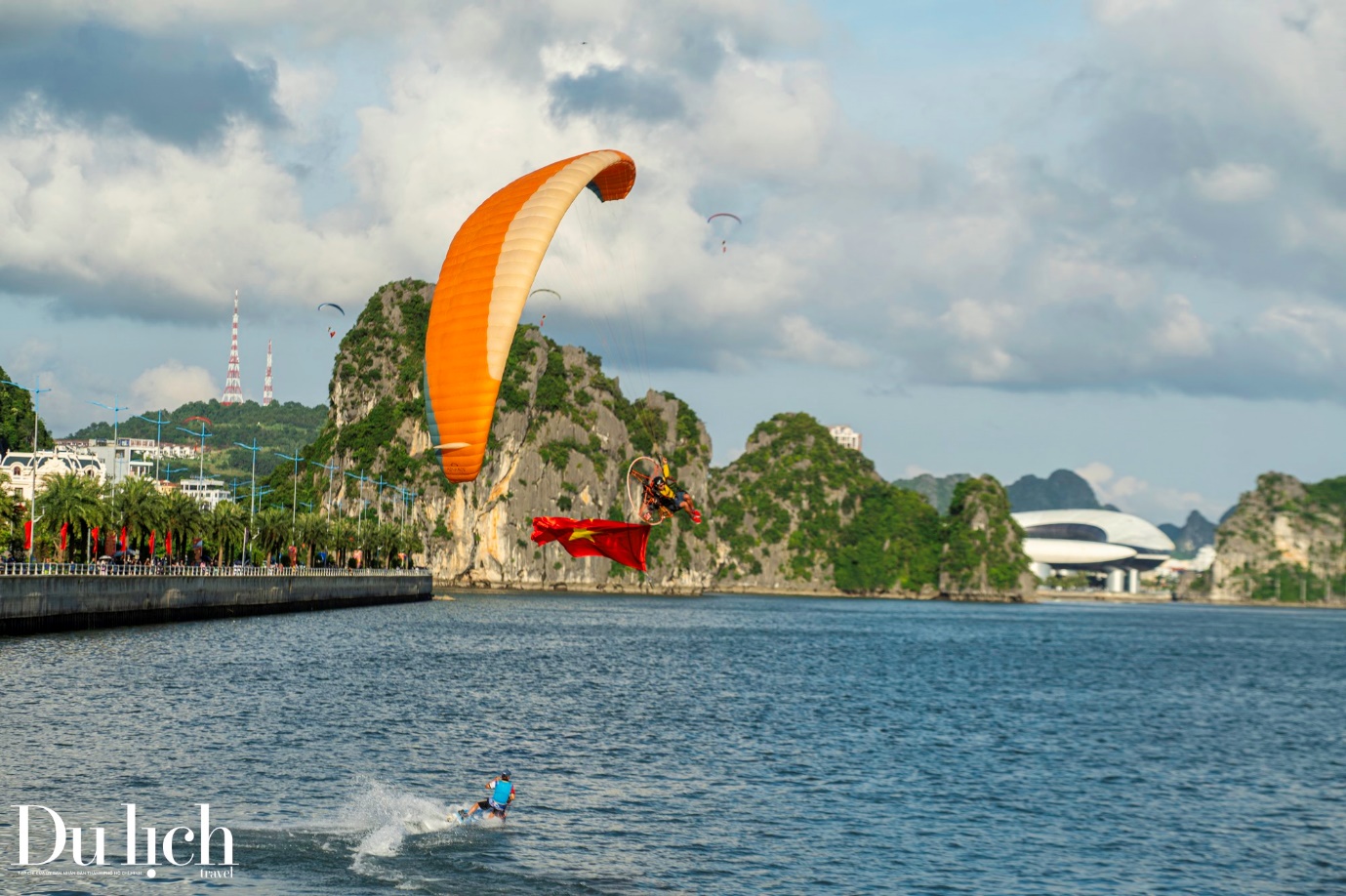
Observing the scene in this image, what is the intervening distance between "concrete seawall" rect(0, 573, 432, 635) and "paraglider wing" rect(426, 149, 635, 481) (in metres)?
32.4

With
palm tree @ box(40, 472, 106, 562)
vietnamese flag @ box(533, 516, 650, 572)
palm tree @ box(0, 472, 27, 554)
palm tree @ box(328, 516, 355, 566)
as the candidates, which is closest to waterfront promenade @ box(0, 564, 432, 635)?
palm tree @ box(0, 472, 27, 554)

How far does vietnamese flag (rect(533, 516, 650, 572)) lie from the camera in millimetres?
25781

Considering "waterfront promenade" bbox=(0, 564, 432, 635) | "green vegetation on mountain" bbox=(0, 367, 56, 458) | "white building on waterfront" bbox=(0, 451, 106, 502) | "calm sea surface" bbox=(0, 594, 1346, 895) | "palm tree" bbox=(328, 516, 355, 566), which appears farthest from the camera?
"green vegetation on mountain" bbox=(0, 367, 56, 458)

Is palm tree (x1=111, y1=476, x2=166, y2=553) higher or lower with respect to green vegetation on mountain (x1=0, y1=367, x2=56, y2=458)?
lower

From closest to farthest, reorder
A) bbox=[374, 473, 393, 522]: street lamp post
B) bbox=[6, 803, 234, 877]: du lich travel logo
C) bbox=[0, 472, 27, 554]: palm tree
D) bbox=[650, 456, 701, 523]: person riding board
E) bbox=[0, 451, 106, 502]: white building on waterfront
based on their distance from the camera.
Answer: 1. bbox=[6, 803, 234, 877]: du lich travel logo
2. bbox=[650, 456, 701, 523]: person riding board
3. bbox=[0, 472, 27, 554]: palm tree
4. bbox=[0, 451, 106, 502]: white building on waterfront
5. bbox=[374, 473, 393, 522]: street lamp post

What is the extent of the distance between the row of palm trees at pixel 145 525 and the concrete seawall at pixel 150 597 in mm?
3261

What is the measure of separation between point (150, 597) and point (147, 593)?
0.69m

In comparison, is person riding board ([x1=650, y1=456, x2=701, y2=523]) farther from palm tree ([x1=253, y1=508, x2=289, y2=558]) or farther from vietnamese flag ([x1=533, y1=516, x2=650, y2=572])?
palm tree ([x1=253, y1=508, x2=289, y2=558])

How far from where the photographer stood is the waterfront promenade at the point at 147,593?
174 feet

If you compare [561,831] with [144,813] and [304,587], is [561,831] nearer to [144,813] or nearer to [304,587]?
[144,813]

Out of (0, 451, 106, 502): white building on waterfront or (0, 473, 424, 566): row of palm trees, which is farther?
(0, 451, 106, 502): white building on waterfront

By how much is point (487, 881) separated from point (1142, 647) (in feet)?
297

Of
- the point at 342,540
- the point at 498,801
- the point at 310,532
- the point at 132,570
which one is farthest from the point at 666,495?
the point at 342,540

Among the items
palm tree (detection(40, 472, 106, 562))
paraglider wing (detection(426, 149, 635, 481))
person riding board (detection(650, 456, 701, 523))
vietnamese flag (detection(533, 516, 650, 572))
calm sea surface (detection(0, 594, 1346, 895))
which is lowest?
calm sea surface (detection(0, 594, 1346, 895))
